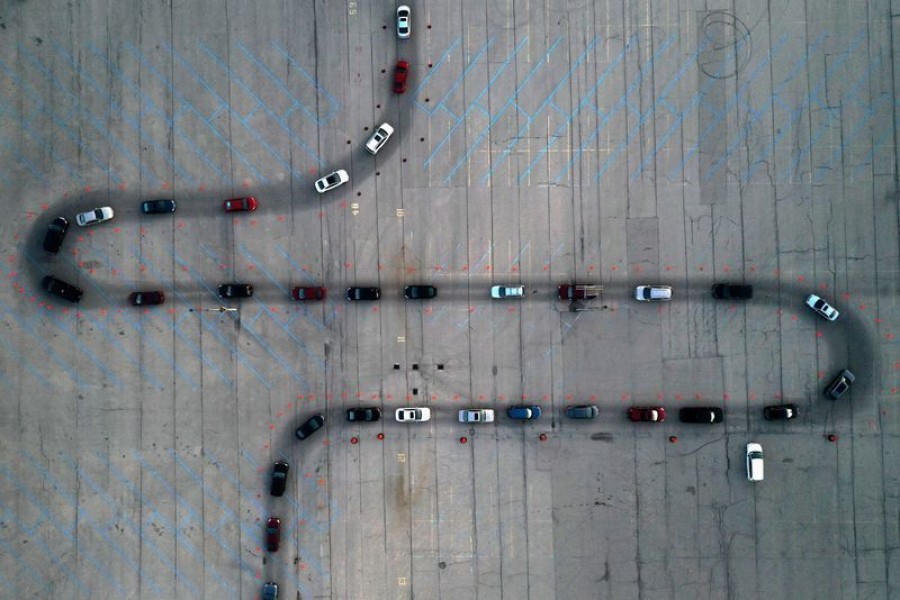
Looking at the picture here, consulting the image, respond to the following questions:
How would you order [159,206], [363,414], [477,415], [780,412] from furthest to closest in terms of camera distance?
1. [159,206]
2. [363,414]
3. [477,415]
4. [780,412]

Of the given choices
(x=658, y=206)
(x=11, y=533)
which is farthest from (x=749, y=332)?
(x=11, y=533)

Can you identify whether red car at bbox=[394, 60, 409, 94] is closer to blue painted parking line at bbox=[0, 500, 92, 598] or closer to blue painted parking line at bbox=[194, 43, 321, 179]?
blue painted parking line at bbox=[194, 43, 321, 179]

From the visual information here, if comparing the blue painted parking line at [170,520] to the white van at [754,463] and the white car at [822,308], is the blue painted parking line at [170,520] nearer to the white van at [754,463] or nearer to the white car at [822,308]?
the white van at [754,463]

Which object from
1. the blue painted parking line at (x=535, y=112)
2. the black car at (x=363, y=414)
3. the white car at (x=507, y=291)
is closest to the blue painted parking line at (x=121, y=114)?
the black car at (x=363, y=414)

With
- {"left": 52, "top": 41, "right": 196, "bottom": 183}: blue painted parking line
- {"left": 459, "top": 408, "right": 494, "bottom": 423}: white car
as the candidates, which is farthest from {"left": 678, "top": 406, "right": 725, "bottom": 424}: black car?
{"left": 52, "top": 41, "right": 196, "bottom": 183}: blue painted parking line

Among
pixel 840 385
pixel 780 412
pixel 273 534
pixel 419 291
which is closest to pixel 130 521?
pixel 273 534

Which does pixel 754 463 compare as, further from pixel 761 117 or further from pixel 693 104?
pixel 693 104

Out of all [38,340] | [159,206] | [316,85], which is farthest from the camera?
[38,340]
